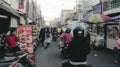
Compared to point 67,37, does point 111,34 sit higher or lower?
lower

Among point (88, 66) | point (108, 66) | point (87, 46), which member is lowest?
point (108, 66)

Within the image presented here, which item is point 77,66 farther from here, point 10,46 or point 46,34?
point 46,34

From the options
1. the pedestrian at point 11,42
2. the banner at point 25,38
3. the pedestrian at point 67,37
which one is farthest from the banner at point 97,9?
the pedestrian at point 11,42

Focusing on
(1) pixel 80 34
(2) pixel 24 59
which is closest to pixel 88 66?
(1) pixel 80 34

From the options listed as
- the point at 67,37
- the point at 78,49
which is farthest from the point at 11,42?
the point at 78,49

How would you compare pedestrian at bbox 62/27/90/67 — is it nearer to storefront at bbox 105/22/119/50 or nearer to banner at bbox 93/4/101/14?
storefront at bbox 105/22/119/50

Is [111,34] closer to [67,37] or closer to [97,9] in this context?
[67,37]

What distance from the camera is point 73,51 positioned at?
752 centimetres

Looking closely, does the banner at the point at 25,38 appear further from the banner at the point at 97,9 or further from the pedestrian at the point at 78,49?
the banner at the point at 97,9

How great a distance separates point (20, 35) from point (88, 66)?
25.1 ft

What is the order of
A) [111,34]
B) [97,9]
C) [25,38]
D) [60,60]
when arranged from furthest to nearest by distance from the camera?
1. [97,9]
2. [111,34]
3. [60,60]
4. [25,38]

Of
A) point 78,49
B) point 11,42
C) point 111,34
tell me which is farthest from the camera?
point 111,34

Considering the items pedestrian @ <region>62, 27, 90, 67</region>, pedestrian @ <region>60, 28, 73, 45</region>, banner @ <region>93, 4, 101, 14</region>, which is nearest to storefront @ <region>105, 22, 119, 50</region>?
pedestrian @ <region>60, 28, 73, 45</region>

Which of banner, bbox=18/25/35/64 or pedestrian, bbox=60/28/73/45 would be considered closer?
banner, bbox=18/25/35/64
